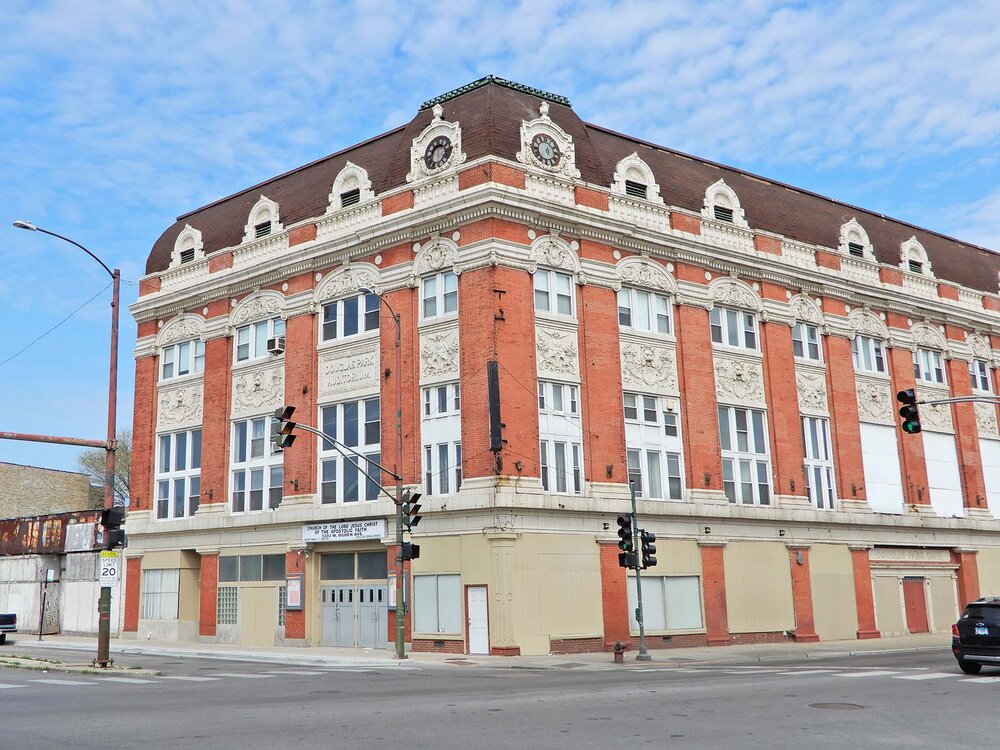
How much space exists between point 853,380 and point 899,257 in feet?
29.5

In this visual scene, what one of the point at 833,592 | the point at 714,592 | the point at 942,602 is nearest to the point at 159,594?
the point at 714,592

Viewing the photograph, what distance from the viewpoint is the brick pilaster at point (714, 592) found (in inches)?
1473

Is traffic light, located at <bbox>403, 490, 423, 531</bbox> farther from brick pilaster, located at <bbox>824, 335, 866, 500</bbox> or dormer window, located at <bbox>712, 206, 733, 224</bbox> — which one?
brick pilaster, located at <bbox>824, 335, 866, 500</bbox>

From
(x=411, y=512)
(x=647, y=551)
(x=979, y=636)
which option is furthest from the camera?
(x=411, y=512)

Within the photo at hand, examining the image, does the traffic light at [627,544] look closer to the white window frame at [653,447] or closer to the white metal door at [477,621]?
the white metal door at [477,621]

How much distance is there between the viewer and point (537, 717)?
48.2 feet

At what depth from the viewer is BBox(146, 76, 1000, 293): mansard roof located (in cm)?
3744

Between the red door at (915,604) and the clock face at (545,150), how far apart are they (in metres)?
24.6

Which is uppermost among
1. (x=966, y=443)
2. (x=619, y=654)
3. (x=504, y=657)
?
(x=966, y=443)

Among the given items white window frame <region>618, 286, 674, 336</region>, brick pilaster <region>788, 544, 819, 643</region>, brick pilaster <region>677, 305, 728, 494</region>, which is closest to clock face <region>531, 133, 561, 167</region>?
white window frame <region>618, 286, 674, 336</region>

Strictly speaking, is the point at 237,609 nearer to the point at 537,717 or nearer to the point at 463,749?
the point at 537,717

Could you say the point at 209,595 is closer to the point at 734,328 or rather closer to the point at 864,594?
the point at 734,328

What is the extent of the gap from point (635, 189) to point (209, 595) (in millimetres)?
24008

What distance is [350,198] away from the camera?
133 feet
